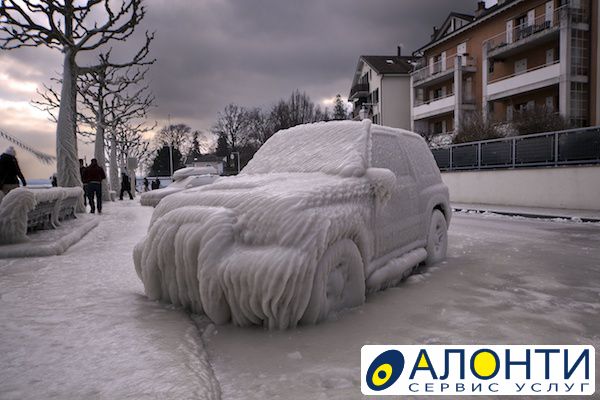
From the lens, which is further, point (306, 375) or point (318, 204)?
point (318, 204)

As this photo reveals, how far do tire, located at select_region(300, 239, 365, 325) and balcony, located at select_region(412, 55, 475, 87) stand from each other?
3057cm

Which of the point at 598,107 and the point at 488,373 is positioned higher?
the point at 598,107

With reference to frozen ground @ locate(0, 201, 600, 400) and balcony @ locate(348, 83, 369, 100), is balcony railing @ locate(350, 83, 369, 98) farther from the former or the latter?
frozen ground @ locate(0, 201, 600, 400)

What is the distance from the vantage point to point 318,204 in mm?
3184

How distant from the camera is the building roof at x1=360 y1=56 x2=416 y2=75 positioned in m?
40.9

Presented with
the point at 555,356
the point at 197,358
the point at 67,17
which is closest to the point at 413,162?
the point at 555,356

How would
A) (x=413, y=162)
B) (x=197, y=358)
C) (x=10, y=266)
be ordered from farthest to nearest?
1. (x=10, y=266)
2. (x=413, y=162)
3. (x=197, y=358)

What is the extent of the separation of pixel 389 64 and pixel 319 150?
41.3m

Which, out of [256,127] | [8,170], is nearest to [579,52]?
[8,170]

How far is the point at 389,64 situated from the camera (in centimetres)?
4269

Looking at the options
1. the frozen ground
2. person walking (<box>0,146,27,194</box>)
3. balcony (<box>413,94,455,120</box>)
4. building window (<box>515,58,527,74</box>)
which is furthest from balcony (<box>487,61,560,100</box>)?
person walking (<box>0,146,27,194</box>)

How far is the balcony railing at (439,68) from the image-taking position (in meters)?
30.8

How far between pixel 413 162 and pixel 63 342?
3.85m

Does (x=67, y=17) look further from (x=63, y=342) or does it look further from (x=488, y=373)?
(x=488, y=373)
